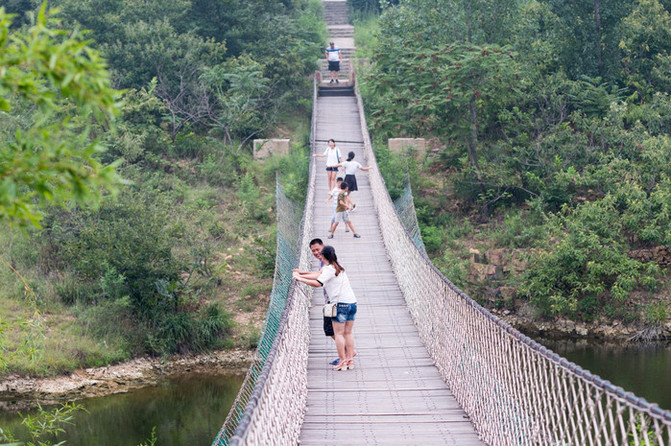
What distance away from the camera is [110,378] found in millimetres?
11258

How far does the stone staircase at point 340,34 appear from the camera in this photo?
21.6m

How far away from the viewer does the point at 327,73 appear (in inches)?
842

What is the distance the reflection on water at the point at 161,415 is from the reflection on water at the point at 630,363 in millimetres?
4984

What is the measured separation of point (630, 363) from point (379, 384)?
6.80 meters

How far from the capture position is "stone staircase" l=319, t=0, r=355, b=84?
21609mm

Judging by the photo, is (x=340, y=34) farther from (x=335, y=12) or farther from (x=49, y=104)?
(x=49, y=104)

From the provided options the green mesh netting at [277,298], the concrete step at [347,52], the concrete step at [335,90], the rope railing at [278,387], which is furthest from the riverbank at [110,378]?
the concrete step at [347,52]

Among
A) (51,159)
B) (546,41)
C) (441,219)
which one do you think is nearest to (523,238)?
(441,219)

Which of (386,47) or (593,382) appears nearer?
(593,382)

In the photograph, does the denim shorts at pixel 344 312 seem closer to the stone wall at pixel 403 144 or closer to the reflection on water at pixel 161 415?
the reflection on water at pixel 161 415

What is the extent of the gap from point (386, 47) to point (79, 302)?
7.83m

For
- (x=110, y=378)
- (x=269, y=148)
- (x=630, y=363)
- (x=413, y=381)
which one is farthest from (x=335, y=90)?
(x=413, y=381)

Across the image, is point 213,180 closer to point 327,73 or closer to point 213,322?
point 213,322

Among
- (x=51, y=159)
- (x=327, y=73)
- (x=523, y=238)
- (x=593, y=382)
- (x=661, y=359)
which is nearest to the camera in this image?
(x=51, y=159)
